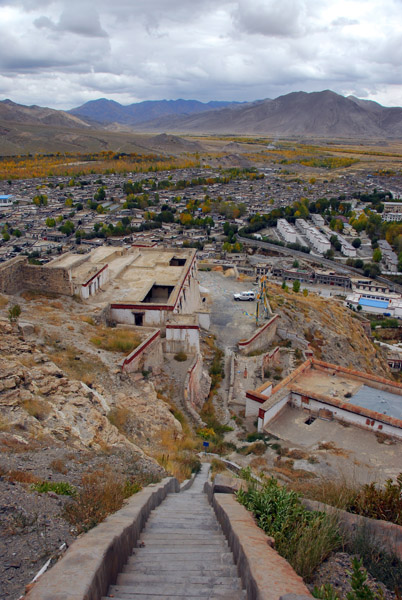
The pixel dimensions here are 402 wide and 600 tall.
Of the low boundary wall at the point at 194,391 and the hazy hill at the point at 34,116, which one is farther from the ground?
the hazy hill at the point at 34,116

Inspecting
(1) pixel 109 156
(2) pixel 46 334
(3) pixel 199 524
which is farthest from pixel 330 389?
(1) pixel 109 156

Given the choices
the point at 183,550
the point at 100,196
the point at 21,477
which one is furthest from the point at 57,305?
the point at 100,196

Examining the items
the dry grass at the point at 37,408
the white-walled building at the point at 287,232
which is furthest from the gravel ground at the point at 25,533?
the white-walled building at the point at 287,232

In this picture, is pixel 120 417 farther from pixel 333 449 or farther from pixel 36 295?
pixel 36 295

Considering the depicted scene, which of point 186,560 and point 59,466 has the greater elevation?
point 186,560

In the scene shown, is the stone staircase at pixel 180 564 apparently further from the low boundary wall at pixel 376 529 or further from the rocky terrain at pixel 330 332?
the rocky terrain at pixel 330 332

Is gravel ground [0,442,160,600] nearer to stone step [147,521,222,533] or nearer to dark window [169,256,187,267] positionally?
stone step [147,521,222,533]

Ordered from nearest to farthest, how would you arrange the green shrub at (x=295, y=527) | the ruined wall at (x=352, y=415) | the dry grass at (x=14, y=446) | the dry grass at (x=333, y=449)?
the green shrub at (x=295, y=527) < the dry grass at (x=14, y=446) < the dry grass at (x=333, y=449) < the ruined wall at (x=352, y=415)
